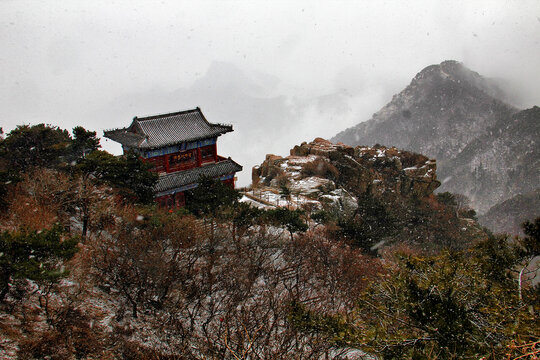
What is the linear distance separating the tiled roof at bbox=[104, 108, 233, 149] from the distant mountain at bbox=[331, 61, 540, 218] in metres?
92.6

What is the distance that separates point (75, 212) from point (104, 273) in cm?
708

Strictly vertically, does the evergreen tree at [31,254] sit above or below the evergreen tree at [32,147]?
below

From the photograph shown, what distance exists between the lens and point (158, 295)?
1753cm

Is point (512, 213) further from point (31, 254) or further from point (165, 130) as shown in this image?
point (31, 254)

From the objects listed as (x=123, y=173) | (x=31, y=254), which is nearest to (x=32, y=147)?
(x=123, y=173)

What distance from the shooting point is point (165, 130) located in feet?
102

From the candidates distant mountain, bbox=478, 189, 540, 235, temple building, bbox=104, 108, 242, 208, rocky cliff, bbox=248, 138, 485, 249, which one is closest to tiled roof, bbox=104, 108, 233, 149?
temple building, bbox=104, 108, 242, 208

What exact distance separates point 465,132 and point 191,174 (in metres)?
129

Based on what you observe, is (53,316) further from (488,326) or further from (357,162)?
(357,162)

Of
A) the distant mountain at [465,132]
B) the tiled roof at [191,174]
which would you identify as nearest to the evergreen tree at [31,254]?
the tiled roof at [191,174]

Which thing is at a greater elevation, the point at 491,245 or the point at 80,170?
the point at 80,170

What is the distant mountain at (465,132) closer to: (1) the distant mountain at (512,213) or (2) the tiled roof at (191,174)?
(1) the distant mountain at (512,213)

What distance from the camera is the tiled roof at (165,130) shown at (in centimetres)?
3008

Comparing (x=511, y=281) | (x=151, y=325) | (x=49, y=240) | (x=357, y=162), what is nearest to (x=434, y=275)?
(x=511, y=281)
